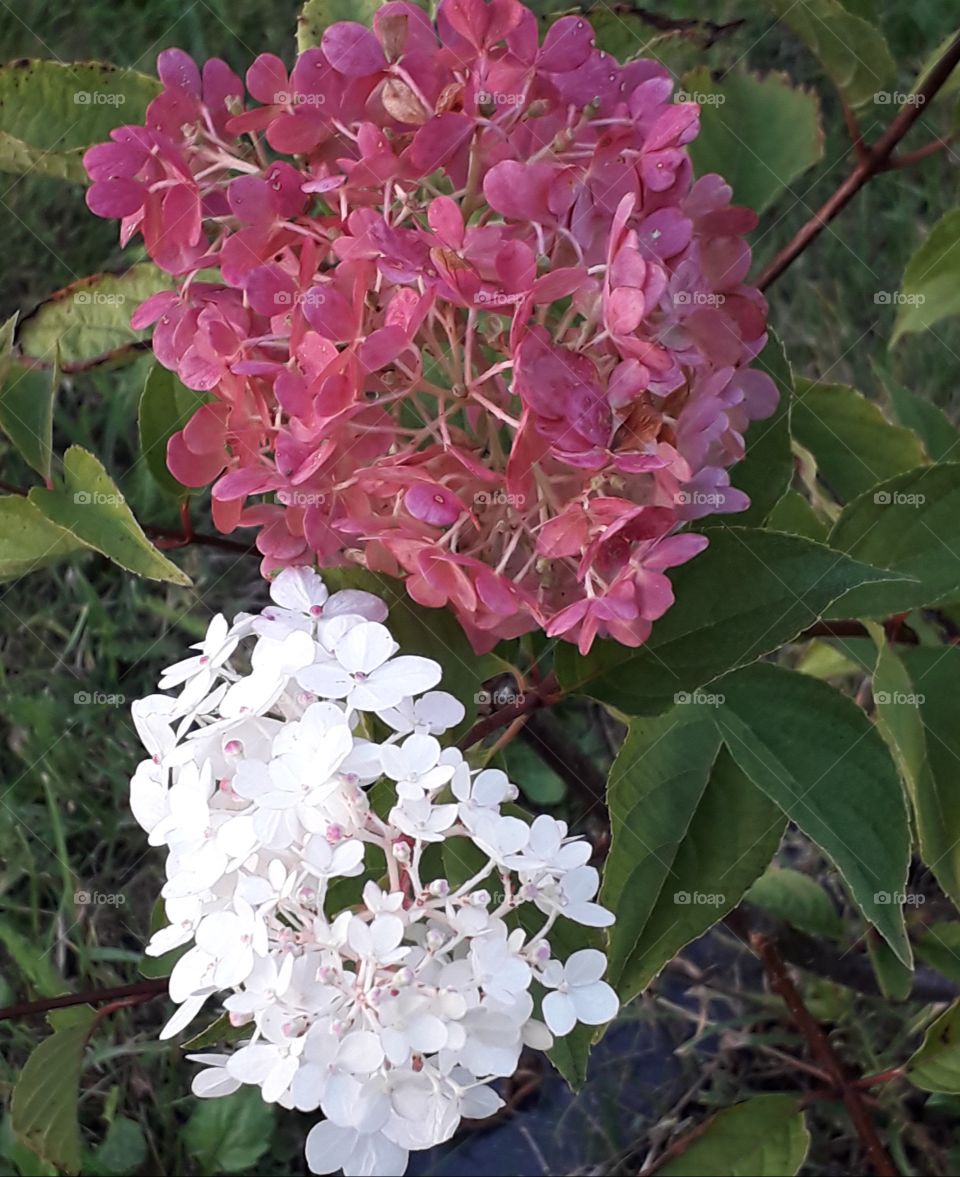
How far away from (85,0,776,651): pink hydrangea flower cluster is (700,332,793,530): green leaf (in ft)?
0.15

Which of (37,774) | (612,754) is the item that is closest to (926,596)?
(612,754)

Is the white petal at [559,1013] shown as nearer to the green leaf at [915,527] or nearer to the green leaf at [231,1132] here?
the green leaf at [915,527]

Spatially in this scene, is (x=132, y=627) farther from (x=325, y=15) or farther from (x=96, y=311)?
(x=325, y=15)

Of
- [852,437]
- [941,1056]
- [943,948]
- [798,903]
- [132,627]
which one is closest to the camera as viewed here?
[941,1056]

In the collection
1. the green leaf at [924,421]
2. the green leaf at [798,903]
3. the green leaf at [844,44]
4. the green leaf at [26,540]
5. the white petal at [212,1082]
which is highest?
the green leaf at [844,44]

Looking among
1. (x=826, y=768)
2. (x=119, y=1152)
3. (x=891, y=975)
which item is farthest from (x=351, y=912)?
(x=119, y=1152)

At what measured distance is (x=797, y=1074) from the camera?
1.33 metres

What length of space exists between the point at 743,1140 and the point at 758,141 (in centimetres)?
79

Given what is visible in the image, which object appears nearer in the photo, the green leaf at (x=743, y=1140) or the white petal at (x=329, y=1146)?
the white petal at (x=329, y=1146)

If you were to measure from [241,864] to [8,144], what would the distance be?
535mm

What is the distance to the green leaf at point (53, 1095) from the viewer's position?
32.8 inches

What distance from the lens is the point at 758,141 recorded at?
0.98 m

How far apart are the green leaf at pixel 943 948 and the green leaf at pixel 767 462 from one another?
0.55 metres

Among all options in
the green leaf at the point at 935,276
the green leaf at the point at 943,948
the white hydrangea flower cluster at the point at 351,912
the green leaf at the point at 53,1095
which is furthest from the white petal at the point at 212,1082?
the green leaf at the point at 935,276
